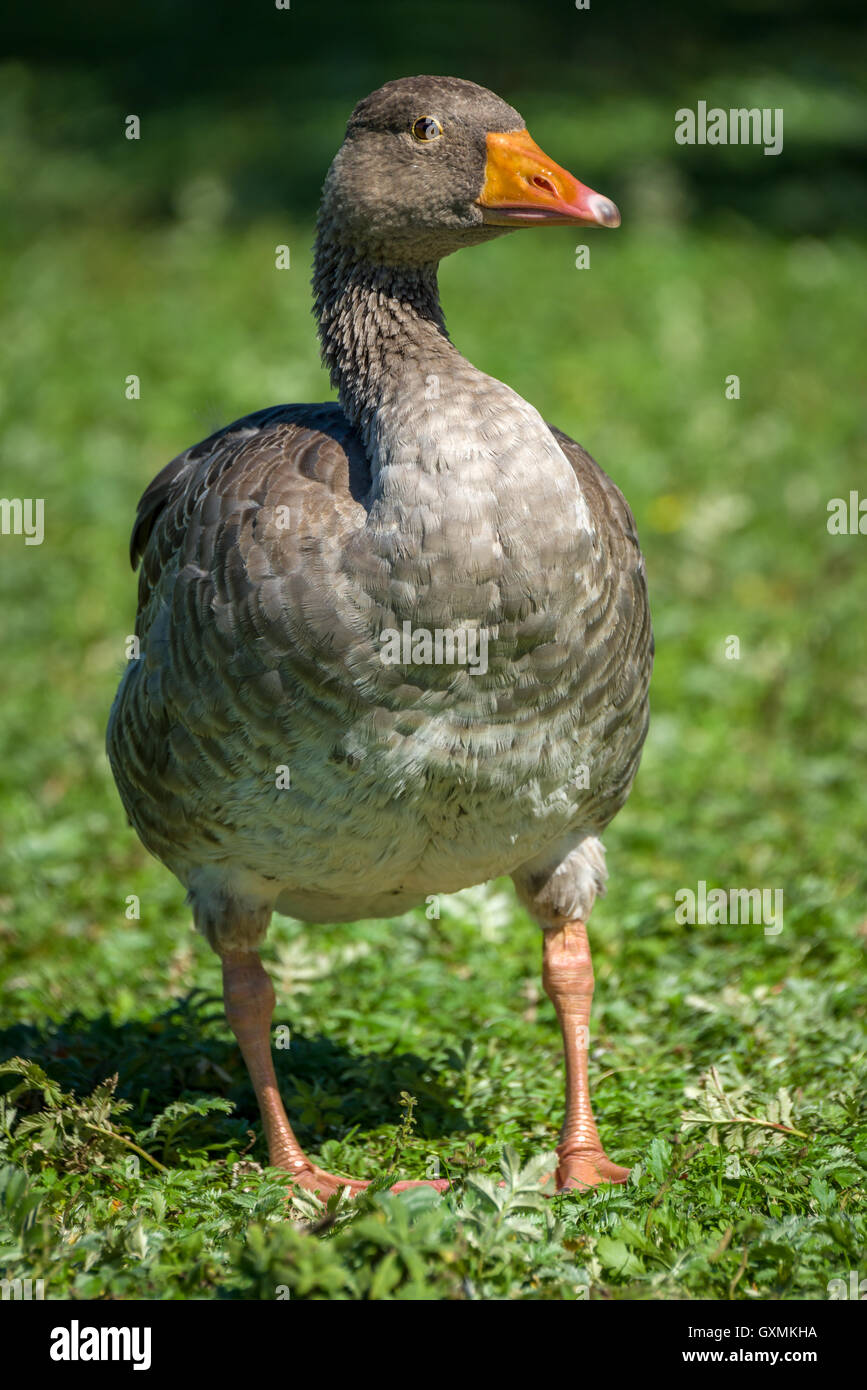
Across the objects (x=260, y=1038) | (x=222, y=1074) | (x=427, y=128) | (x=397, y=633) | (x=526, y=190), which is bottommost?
(x=222, y=1074)

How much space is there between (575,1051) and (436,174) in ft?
8.52

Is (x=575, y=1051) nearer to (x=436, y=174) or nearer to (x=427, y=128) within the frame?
(x=436, y=174)

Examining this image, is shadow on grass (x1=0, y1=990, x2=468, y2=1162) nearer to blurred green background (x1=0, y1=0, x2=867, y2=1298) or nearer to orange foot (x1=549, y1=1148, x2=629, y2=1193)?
blurred green background (x1=0, y1=0, x2=867, y2=1298)

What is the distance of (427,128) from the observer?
4281mm

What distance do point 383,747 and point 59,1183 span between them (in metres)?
1.49

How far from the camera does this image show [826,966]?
5.63 meters

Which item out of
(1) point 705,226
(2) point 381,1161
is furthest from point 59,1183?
(1) point 705,226

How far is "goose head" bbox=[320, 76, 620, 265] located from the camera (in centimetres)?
419

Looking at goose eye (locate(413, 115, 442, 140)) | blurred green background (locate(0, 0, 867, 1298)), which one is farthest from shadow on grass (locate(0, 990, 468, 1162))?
goose eye (locate(413, 115, 442, 140))

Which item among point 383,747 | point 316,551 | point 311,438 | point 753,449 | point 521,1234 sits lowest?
point 521,1234

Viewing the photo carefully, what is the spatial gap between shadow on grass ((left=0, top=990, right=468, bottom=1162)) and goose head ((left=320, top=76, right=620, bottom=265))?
101 inches

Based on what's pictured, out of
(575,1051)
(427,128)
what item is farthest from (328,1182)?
(427,128)

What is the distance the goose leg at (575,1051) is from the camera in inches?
173

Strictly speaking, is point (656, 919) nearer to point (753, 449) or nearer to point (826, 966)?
point (826, 966)
